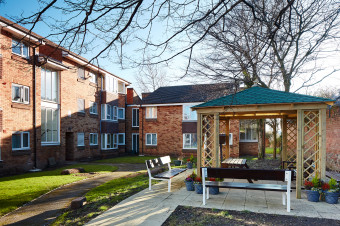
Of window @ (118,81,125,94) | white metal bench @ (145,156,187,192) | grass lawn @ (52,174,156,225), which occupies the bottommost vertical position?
grass lawn @ (52,174,156,225)

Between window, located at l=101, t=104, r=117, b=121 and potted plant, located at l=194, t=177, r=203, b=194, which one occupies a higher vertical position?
window, located at l=101, t=104, r=117, b=121

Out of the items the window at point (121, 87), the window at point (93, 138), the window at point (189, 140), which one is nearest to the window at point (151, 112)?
the window at point (189, 140)

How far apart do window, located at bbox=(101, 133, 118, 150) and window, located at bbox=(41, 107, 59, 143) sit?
6708 mm

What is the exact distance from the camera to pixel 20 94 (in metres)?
14.8

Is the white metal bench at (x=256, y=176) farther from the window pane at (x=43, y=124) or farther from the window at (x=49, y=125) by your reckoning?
the window at (x=49, y=125)

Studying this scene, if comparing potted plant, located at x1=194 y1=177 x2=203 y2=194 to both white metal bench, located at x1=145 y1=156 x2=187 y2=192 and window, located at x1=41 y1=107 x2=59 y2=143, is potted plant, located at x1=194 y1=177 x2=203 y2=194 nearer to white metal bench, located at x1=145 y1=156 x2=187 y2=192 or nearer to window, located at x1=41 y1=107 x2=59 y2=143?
white metal bench, located at x1=145 y1=156 x2=187 y2=192

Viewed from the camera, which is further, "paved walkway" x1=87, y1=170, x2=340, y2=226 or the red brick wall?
the red brick wall

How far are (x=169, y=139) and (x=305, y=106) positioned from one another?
1827cm

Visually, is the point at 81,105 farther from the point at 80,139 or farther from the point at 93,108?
the point at 80,139

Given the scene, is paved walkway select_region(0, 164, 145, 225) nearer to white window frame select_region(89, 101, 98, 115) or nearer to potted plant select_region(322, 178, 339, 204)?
potted plant select_region(322, 178, 339, 204)

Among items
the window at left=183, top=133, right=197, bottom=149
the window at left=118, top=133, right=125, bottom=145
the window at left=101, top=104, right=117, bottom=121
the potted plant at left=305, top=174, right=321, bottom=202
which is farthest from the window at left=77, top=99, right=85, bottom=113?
the potted plant at left=305, top=174, right=321, bottom=202

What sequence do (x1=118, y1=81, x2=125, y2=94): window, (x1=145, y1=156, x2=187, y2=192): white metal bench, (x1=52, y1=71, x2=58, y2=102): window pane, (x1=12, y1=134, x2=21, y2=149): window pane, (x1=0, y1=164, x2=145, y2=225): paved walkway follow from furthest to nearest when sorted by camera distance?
(x1=118, y1=81, x2=125, y2=94): window, (x1=52, y1=71, x2=58, y2=102): window pane, (x1=12, y1=134, x2=21, y2=149): window pane, (x1=145, y1=156, x2=187, y2=192): white metal bench, (x1=0, y1=164, x2=145, y2=225): paved walkway

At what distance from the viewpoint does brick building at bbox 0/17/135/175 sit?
45.0 feet

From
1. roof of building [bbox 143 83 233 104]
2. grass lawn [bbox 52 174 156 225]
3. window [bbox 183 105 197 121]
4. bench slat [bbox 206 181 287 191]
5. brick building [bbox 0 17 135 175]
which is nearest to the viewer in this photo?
grass lawn [bbox 52 174 156 225]
